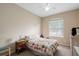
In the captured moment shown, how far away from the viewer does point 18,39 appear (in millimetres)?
1638

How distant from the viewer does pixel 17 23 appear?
1.67 meters

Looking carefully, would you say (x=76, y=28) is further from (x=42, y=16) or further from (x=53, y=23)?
(x=42, y=16)

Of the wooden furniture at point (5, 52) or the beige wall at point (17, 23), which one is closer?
the wooden furniture at point (5, 52)

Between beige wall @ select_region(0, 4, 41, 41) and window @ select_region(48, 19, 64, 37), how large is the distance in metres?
0.26

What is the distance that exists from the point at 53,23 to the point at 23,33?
0.65 meters

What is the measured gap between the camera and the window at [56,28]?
1516 mm

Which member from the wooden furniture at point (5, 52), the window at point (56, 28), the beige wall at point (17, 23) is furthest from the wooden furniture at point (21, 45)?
the window at point (56, 28)

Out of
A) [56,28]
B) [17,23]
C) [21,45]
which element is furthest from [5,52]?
[56,28]

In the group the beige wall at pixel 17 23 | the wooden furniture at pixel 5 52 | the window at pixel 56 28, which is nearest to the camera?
the wooden furniture at pixel 5 52

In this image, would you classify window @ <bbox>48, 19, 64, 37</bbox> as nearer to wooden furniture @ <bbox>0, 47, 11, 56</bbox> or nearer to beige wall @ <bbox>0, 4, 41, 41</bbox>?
beige wall @ <bbox>0, 4, 41, 41</bbox>

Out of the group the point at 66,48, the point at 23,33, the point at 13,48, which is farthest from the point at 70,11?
the point at 13,48

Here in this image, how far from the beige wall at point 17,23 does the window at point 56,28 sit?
26 cm

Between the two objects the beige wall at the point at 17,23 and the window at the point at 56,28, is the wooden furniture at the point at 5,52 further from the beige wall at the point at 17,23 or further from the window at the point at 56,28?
the window at the point at 56,28

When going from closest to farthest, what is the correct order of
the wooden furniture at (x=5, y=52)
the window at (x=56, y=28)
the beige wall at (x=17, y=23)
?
the wooden furniture at (x=5, y=52), the window at (x=56, y=28), the beige wall at (x=17, y=23)
